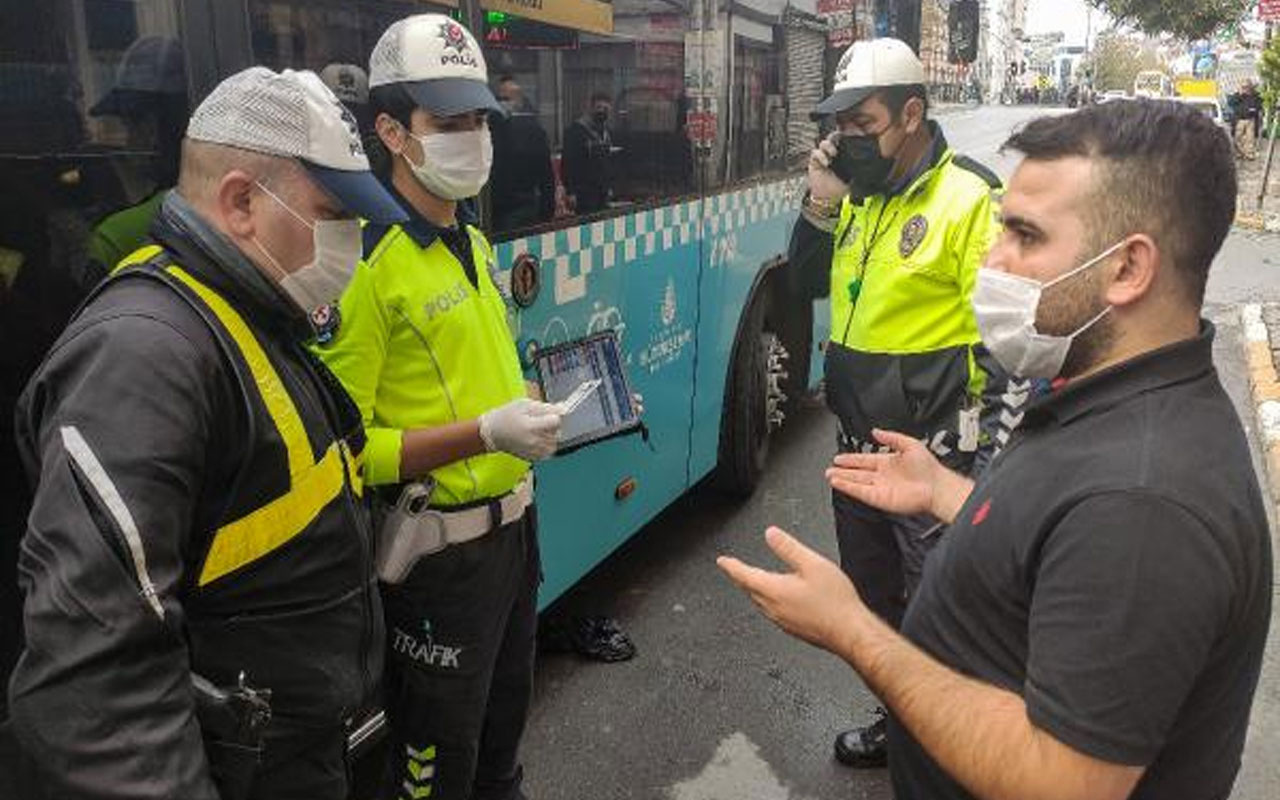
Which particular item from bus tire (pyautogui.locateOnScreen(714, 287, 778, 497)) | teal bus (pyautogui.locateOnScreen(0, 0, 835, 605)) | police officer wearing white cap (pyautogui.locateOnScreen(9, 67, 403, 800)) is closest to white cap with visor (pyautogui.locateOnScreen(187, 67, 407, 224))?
police officer wearing white cap (pyautogui.locateOnScreen(9, 67, 403, 800))

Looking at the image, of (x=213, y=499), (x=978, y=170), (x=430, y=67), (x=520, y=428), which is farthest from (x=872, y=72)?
(x=213, y=499)

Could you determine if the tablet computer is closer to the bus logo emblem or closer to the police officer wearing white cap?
the bus logo emblem

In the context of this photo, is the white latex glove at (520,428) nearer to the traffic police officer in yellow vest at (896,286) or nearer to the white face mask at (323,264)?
the white face mask at (323,264)

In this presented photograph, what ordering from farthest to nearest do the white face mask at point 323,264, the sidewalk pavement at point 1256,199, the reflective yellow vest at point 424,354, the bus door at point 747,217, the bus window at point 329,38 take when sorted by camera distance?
the sidewalk pavement at point 1256,199, the bus door at point 747,217, the bus window at point 329,38, the reflective yellow vest at point 424,354, the white face mask at point 323,264

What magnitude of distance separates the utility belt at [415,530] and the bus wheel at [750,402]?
103 inches

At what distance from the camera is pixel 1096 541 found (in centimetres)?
112

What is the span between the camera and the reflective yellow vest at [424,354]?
193 cm

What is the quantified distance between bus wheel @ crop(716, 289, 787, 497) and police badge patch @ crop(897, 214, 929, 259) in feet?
6.59

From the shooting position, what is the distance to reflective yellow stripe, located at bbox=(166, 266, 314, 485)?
1323mm

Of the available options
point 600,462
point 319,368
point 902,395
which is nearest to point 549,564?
point 600,462

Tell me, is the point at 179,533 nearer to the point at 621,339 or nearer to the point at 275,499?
the point at 275,499

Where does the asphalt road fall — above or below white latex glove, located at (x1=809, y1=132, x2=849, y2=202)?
below

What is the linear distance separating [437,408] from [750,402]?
2884mm

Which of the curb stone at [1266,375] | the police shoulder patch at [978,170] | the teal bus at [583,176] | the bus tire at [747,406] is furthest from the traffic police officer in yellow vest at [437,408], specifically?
the curb stone at [1266,375]
